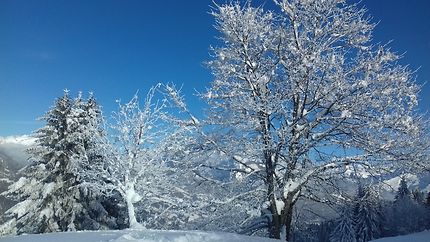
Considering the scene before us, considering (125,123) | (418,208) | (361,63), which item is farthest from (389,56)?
(418,208)

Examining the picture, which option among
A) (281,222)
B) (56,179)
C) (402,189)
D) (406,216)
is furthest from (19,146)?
(406,216)

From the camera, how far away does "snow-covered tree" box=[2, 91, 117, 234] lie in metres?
22.2

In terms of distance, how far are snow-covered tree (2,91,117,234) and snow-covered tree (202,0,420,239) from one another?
11.9 m

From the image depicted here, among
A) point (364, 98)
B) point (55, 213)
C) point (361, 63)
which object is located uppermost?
point (361, 63)

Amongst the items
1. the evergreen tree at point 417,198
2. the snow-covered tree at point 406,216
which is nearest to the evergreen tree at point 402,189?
the snow-covered tree at point 406,216

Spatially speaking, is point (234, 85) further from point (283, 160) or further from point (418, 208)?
point (418, 208)

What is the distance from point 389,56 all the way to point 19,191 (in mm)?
20321

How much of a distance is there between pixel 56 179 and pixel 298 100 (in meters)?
15.8

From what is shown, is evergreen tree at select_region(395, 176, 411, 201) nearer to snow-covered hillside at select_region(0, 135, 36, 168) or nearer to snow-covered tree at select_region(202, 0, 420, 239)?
snow-covered tree at select_region(202, 0, 420, 239)

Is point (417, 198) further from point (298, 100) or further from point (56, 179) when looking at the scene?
point (298, 100)

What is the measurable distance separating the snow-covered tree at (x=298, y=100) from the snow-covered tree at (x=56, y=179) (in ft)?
38.9

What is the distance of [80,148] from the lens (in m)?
23.0

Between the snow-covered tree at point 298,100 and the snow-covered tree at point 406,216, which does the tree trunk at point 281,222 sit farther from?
the snow-covered tree at point 406,216

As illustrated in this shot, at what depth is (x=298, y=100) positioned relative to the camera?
11.8m
